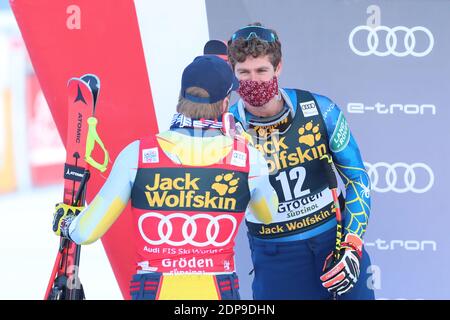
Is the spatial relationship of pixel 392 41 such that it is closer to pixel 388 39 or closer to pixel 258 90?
pixel 388 39

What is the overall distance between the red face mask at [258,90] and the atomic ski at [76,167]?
0.66 m

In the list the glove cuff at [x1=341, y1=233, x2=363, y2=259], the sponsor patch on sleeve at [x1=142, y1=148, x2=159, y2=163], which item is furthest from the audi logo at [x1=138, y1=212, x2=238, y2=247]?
the glove cuff at [x1=341, y1=233, x2=363, y2=259]

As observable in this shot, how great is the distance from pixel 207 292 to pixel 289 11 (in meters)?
1.93

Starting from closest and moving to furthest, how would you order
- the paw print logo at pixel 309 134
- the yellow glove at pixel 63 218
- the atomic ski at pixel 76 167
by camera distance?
the yellow glove at pixel 63 218 < the atomic ski at pixel 76 167 < the paw print logo at pixel 309 134

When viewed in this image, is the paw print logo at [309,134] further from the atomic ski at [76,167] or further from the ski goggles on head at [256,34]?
the atomic ski at [76,167]

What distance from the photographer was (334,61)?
14.8ft

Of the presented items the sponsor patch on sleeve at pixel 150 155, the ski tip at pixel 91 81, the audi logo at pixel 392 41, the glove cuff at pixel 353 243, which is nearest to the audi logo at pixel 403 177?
the audi logo at pixel 392 41

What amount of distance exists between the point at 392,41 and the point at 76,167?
6.09ft

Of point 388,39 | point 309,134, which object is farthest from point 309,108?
point 388,39

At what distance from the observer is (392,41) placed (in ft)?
14.7

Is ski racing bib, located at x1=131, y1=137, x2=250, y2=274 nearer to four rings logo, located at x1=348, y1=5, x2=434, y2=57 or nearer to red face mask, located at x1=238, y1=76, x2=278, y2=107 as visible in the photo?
red face mask, located at x1=238, y1=76, x2=278, y2=107

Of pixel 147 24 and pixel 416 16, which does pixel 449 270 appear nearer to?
pixel 416 16

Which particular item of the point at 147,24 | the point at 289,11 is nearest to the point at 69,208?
the point at 147,24

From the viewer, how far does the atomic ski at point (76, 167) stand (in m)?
3.55
